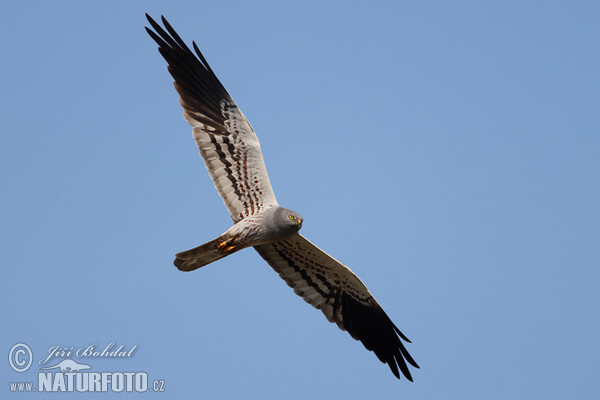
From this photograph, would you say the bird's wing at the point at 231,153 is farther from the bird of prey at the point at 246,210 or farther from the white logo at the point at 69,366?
the white logo at the point at 69,366

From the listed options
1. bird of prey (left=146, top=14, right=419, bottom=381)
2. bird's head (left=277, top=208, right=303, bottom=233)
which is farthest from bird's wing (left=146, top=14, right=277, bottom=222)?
bird's head (left=277, top=208, right=303, bottom=233)

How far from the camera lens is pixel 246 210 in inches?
499

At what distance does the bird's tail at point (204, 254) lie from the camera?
12.1 meters

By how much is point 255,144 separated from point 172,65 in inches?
83.2

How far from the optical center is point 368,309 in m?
14.1

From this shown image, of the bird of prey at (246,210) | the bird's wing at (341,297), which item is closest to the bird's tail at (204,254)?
the bird of prey at (246,210)

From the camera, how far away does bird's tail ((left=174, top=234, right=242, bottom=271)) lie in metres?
12.1

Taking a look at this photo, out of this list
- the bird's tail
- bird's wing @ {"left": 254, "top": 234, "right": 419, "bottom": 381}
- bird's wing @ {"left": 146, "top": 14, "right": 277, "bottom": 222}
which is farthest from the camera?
bird's wing @ {"left": 254, "top": 234, "right": 419, "bottom": 381}

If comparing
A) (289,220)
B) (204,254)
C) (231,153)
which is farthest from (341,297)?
(231,153)

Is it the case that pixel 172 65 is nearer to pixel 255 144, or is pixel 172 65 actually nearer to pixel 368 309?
pixel 255 144

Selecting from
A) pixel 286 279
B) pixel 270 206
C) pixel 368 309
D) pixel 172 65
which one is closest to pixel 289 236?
pixel 270 206

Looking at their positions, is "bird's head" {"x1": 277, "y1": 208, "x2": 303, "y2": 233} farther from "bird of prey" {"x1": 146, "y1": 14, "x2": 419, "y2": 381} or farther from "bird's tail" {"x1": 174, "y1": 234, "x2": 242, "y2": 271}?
"bird's tail" {"x1": 174, "y1": 234, "x2": 242, "y2": 271}

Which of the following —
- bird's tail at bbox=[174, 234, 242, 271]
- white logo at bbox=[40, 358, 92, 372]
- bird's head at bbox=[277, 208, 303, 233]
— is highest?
bird's head at bbox=[277, 208, 303, 233]

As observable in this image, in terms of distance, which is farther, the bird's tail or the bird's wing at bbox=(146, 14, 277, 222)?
the bird's wing at bbox=(146, 14, 277, 222)
